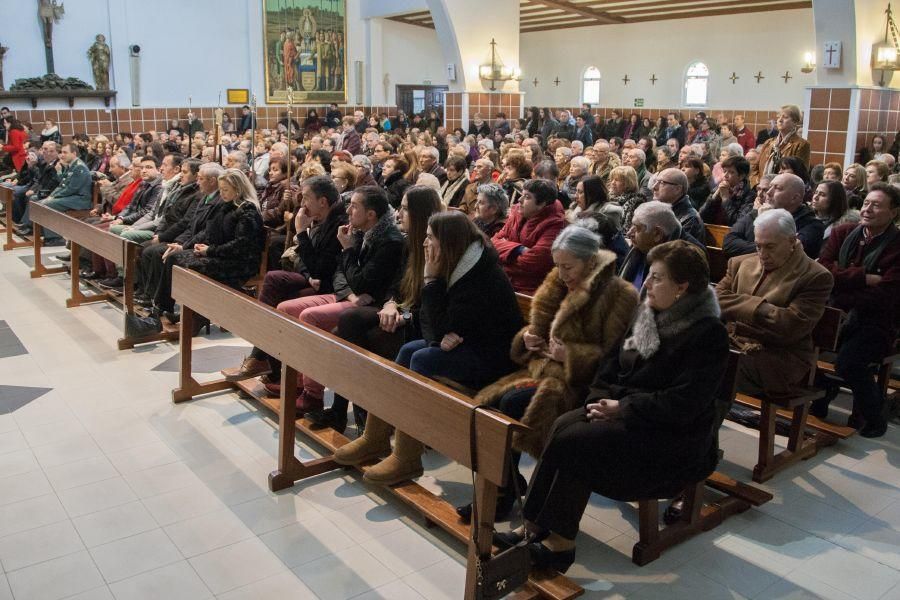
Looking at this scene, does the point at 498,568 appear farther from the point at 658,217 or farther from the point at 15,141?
the point at 15,141

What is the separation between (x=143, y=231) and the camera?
6.92 meters

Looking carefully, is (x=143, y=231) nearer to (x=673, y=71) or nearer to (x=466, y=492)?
(x=466, y=492)

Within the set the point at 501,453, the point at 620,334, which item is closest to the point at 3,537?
the point at 501,453

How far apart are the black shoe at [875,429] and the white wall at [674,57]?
14.7 metres

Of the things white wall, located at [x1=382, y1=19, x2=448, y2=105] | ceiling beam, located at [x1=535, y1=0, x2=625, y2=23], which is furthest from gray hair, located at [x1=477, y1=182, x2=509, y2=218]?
white wall, located at [x1=382, y1=19, x2=448, y2=105]

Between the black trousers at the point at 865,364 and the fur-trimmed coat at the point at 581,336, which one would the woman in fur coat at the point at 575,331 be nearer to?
the fur-trimmed coat at the point at 581,336

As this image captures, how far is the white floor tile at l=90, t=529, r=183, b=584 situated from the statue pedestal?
1546cm

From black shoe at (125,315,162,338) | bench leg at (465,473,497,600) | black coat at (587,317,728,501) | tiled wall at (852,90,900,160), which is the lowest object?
black shoe at (125,315,162,338)

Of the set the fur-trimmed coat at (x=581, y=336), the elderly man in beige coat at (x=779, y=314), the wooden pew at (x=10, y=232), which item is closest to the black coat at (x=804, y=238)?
the elderly man in beige coat at (x=779, y=314)

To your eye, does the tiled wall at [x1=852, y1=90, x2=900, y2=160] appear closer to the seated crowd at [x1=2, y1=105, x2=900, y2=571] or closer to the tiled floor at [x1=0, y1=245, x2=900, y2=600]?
the seated crowd at [x1=2, y1=105, x2=900, y2=571]

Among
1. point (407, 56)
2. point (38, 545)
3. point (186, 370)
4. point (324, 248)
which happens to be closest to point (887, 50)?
point (324, 248)

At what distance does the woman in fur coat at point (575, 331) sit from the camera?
3193 mm

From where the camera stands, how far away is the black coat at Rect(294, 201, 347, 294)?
491cm

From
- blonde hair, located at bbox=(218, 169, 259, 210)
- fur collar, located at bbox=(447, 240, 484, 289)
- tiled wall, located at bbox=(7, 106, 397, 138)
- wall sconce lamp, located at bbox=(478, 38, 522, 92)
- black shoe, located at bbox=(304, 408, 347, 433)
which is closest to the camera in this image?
fur collar, located at bbox=(447, 240, 484, 289)
